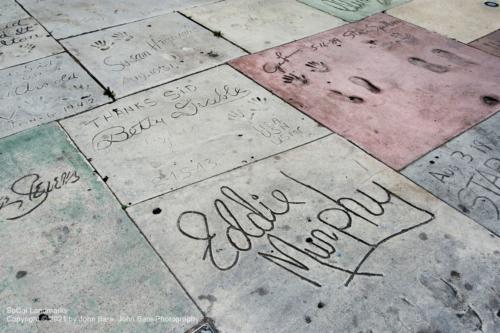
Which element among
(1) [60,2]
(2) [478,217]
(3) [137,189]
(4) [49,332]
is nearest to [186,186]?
(3) [137,189]

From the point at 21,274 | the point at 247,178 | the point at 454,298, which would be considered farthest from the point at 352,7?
the point at 21,274

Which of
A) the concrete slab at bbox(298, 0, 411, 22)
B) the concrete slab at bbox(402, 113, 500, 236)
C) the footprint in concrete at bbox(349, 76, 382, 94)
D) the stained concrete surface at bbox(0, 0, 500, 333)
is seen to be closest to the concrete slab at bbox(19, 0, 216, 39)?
the stained concrete surface at bbox(0, 0, 500, 333)

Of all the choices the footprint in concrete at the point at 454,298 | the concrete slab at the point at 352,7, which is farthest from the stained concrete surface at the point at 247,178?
the concrete slab at the point at 352,7

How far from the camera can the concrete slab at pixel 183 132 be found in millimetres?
3576

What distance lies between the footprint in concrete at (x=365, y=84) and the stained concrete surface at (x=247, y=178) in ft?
0.06

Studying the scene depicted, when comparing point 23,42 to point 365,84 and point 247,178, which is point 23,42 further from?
point 365,84

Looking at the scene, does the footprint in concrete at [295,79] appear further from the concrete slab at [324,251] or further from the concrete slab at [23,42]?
the concrete slab at [23,42]

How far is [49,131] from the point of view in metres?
4.00

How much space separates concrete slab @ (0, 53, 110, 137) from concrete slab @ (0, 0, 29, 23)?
4.66 feet

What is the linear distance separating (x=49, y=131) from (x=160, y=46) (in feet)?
6.00

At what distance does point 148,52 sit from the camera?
5.19 metres

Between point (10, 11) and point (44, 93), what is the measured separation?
94.8 inches

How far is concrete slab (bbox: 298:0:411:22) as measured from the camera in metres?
6.13

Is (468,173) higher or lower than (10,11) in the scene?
higher
